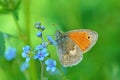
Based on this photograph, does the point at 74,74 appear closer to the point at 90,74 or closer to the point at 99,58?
the point at 90,74

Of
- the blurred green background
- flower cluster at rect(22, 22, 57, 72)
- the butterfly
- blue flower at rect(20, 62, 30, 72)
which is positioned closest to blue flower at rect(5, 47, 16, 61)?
blue flower at rect(20, 62, 30, 72)

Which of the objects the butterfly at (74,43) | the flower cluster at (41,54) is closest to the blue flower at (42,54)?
the flower cluster at (41,54)

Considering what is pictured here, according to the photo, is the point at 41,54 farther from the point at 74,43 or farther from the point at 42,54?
the point at 74,43

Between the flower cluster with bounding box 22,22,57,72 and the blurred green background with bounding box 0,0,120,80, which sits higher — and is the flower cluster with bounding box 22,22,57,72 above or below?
above

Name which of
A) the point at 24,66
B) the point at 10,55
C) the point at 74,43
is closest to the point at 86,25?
the point at 10,55

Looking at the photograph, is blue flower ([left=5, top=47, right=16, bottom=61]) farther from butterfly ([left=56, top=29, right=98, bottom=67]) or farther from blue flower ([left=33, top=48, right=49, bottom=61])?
blue flower ([left=33, top=48, right=49, bottom=61])

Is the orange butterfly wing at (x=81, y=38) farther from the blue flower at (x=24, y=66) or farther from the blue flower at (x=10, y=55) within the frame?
the blue flower at (x=10, y=55)

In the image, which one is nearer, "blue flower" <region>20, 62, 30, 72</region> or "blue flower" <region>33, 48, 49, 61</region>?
"blue flower" <region>33, 48, 49, 61</region>
